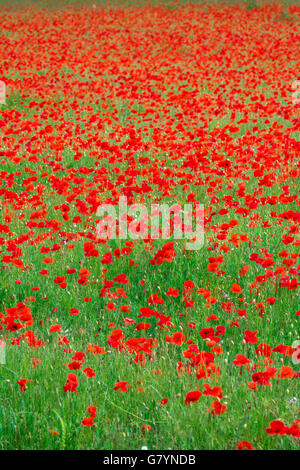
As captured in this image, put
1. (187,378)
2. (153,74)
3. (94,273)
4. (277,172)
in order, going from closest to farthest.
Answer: (187,378) < (94,273) < (277,172) < (153,74)

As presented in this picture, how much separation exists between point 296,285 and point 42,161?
5534 mm

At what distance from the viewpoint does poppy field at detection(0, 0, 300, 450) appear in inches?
121

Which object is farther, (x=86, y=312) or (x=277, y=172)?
(x=277, y=172)

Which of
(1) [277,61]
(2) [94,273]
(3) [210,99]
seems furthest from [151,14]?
(2) [94,273]

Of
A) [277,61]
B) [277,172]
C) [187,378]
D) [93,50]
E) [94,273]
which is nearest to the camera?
[187,378]

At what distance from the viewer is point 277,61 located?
17.0 meters

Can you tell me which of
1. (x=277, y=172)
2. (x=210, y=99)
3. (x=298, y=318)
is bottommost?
(x=298, y=318)

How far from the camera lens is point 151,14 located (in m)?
25.9

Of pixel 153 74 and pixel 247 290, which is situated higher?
pixel 153 74

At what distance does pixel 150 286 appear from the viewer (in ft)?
16.1

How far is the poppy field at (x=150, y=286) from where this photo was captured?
3072 mm
